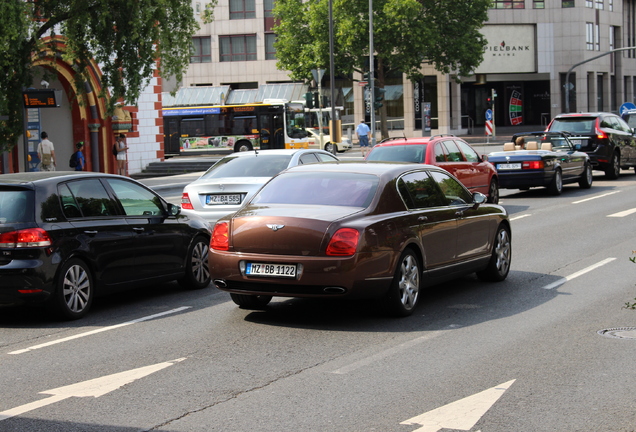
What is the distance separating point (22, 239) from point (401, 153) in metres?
9.73

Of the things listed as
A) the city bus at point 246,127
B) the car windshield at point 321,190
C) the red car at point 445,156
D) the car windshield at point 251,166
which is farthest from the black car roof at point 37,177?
the city bus at point 246,127

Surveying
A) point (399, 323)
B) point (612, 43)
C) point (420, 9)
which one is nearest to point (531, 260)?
point (399, 323)

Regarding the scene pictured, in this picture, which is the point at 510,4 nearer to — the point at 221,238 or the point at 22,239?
the point at 221,238

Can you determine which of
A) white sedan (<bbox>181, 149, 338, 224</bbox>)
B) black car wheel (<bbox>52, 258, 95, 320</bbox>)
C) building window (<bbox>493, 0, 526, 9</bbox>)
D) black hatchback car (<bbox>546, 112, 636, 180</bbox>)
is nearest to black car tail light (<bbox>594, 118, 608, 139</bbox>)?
black hatchback car (<bbox>546, 112, 636, 180</bbox>)

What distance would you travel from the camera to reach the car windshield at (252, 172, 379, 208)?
28.0 ft

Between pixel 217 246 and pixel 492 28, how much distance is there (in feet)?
212

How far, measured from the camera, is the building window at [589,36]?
238 ft

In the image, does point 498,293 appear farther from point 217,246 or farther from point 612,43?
point 612,43

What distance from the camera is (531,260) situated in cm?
1229

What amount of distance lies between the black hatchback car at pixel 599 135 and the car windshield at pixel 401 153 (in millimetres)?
11054

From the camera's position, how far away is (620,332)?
7785 millimetres

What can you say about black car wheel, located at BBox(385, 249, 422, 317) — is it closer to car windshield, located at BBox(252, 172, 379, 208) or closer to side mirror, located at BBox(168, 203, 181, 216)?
car windshield, located at BBox(252, 172, 379, 208)

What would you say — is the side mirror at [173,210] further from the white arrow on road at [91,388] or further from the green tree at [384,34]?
the green tree at [384,34]

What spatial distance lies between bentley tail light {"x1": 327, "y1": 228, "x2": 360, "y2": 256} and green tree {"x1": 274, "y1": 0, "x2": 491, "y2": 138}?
47.3m
